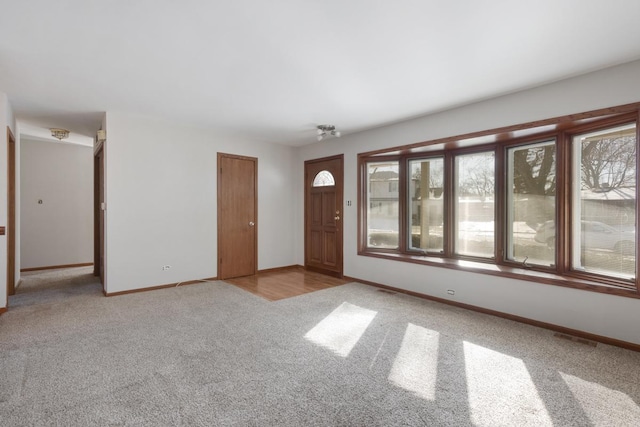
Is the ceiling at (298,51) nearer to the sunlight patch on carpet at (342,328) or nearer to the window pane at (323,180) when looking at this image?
the window pane at (323,180)

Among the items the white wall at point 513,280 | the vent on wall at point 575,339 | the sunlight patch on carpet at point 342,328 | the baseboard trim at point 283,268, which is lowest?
the vent on wall at point 575,339

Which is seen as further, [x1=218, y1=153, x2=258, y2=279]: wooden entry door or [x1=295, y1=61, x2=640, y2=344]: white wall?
[x1=218, y1=153, x2=258, y2=279]: wooden entry door

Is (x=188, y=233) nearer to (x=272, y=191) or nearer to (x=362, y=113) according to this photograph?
(x=272, y=191)

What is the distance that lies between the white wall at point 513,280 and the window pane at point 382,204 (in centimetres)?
29

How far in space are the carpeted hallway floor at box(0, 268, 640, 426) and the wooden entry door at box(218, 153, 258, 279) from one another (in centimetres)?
173

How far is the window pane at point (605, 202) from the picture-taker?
9.70 ft

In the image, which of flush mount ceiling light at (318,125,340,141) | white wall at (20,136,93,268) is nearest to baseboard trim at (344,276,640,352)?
flush mount ceiling light at (318,125,340,141)

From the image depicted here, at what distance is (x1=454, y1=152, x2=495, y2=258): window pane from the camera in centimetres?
410

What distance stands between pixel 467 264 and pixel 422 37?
2911mm

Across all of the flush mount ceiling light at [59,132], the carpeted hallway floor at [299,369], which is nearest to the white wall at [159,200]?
the carpeted hallway floor at [299,369]

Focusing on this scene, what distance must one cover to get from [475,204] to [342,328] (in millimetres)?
2562

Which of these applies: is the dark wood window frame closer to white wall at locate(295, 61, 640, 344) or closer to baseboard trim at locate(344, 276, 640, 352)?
white wall at locate(295, 61, 640, 344)

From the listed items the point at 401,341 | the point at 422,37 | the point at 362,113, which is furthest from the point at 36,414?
the point at 362,113

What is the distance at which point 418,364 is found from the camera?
2447 mm
